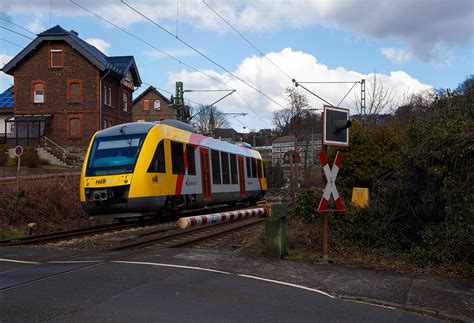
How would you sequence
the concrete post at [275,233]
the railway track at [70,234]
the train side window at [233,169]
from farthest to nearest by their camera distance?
the train side window at [233,169], the railway track at [70,234], the concrete post at [275,233]

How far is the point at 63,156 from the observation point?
4131 centimetres

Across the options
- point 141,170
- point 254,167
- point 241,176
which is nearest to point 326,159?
point 141,170

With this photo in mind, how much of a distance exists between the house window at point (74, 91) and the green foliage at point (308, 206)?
36.0 metres

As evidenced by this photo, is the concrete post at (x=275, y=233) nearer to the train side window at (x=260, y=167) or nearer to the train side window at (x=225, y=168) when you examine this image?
the train side window at (x=225, y=168)

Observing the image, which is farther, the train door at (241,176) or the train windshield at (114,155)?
the train door at (241,176)

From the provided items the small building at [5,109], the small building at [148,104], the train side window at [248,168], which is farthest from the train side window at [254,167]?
the small building at [148,104]

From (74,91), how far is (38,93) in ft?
10.5

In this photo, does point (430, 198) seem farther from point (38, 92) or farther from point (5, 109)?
point (5, 109)

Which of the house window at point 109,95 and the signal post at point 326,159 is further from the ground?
the house window at point 109,95

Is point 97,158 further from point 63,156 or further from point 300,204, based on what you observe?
point 63,156

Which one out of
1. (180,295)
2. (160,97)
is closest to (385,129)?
(180,295)

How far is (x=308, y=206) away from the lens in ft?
42.1

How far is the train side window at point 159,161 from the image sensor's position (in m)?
16.0

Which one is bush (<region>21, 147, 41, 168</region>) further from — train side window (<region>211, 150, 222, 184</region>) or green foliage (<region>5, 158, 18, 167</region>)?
train side window (<region>211, 150, 222, 184</region>)
